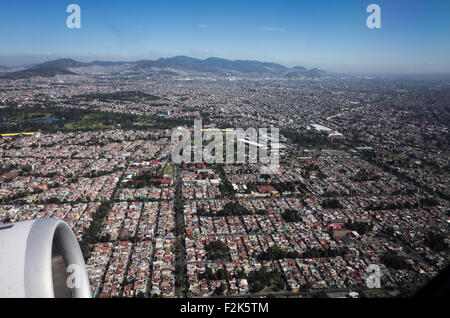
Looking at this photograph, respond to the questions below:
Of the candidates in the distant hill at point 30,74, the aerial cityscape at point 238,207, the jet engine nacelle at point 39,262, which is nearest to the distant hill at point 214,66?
the distant hill at point 30,74

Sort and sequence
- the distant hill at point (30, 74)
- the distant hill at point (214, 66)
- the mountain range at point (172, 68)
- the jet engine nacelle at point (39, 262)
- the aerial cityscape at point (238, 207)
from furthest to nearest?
the distant hill at point (214, 66) < the mountain range at point (172, 68) < the distant hill at point (30, 74) < the aerial cityscape at point (238, 207) < the jet engine nacelle at point (39, 262)

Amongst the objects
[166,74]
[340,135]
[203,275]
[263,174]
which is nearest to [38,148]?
[263,174]

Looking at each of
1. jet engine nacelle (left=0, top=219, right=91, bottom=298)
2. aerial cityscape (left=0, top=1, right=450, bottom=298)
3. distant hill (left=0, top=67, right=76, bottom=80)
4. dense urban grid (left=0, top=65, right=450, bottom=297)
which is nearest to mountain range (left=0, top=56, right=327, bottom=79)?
distant hill (left=0, top=67, right=76, bottom=80)

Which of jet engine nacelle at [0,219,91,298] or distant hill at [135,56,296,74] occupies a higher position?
distant hill at [135,56,296,74]

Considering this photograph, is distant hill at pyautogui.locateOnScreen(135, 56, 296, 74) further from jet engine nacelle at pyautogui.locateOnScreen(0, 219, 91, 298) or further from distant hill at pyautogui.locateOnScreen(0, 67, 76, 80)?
jet engine nacelle at pyautogui.locateOnScreen(0, 219, 91, 298)

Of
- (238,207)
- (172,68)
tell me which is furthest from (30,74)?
(238,207)

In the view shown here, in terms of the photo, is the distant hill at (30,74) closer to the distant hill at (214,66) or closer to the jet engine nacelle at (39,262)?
the distant hill at (214,66)

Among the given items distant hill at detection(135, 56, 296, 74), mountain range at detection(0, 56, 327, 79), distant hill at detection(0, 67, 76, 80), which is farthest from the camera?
distant hill at detection(135, 56, 296, 74)
